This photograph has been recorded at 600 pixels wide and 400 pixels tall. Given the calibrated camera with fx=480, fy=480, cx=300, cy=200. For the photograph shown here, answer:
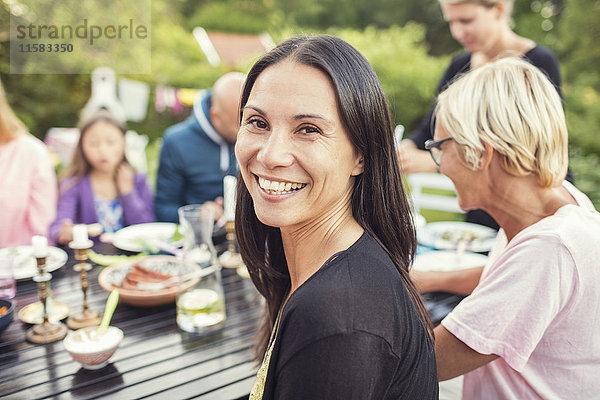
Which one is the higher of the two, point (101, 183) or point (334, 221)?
point (334, 221)

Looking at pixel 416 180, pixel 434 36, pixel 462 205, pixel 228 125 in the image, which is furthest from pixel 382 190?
pixel 434 36

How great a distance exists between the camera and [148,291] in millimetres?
1857

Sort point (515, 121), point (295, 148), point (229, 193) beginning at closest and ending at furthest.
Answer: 1. point (295, 148)
2. point (515, 121)
3. point (229, 193)

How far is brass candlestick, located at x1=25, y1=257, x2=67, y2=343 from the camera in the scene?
1.65 metres

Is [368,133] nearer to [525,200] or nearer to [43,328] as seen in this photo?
[525,200]

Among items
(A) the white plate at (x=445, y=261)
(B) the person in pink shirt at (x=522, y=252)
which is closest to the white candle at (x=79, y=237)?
(B) the person in pink shirt at (x=522, y=252)

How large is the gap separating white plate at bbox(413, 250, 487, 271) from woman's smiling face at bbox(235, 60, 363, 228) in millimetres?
1222

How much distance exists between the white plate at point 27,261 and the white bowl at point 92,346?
772 millimetres

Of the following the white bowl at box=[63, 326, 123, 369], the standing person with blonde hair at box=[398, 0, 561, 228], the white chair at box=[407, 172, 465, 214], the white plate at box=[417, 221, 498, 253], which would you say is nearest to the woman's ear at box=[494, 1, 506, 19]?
the standing person with blonde hair at box=[398, 0, 561, 228]

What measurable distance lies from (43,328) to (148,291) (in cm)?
37

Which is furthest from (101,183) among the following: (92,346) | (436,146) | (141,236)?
(436,146)

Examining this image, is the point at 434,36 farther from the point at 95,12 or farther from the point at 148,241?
the point at 148,241

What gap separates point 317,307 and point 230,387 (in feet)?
2.31

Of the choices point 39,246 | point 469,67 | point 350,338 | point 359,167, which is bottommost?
point 39,246
